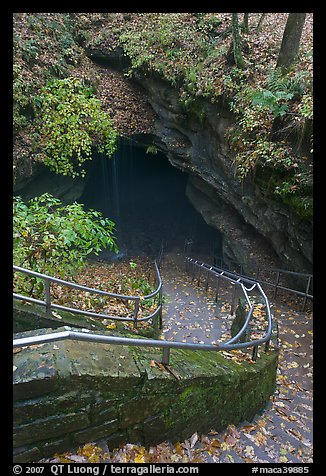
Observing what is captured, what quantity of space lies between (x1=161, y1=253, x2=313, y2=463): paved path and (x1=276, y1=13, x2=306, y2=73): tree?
7084 mm

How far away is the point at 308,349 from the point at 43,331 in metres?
4.68

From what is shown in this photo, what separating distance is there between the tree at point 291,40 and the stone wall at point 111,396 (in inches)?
348

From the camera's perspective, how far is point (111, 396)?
2.50 metres

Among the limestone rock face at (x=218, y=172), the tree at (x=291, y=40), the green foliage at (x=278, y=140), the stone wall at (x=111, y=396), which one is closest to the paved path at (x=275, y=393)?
the stone wall at (x=111, y=396)

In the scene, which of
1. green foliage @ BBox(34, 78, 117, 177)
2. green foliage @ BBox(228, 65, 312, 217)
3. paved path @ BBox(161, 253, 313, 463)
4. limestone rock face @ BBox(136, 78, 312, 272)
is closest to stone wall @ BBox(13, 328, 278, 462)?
paved path @ BBox(161, 253, 313, 463)

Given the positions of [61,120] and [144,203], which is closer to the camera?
[61,120]

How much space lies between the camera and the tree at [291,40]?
26.1 ft

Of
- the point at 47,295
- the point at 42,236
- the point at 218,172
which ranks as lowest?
the point at 47,295

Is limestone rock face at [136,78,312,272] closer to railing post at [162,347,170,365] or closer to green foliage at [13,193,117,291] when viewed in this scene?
green foliage at [13,193,117,291]

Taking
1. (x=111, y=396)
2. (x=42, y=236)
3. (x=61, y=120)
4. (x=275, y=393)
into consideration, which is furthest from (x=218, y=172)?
(x=111, y=396)

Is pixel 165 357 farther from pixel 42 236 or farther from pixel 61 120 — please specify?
pixel 61 120

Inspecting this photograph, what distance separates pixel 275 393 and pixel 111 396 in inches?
118
